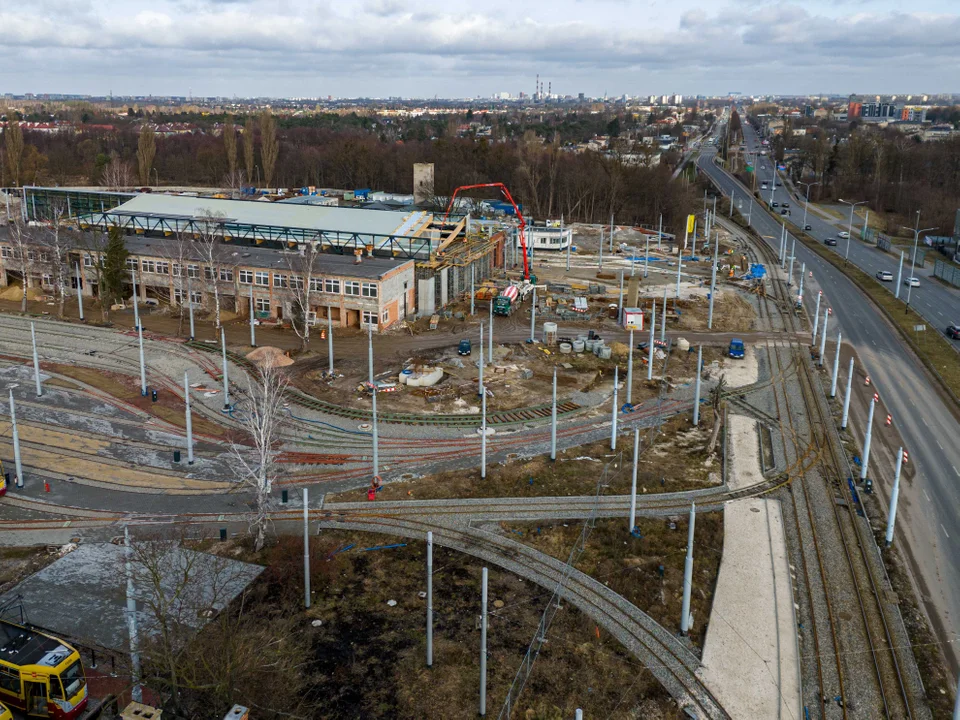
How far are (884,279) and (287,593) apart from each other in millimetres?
60650

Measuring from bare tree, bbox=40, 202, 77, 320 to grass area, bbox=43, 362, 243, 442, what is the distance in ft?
35.9

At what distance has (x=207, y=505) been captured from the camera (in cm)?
2762

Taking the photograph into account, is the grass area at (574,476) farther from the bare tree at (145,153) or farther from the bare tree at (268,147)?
the bare tree at (145,153)

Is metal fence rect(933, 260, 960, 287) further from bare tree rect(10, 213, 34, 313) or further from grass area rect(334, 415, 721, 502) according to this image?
bare tree rect(10, 213, 34, 313)

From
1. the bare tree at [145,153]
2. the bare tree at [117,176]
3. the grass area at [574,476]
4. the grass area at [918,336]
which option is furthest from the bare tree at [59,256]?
the bare tree at [145,153]

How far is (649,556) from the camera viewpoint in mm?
24672

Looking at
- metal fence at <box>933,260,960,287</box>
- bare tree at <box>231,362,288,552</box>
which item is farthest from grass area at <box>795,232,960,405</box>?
bare tree at <box>231,362,288,552</box>

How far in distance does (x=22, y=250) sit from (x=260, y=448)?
115 feet

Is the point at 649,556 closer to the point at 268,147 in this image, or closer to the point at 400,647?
the point at 400,647

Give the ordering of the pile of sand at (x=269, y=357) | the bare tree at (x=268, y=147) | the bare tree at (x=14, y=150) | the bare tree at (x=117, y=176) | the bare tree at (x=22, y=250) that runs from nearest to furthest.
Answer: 1. the pile of sand at (x=269, y=357)
2. the bare tree at (x=22, y=250)
3. the bare tree at (x=117, y=176)
4. the bare tree at (x=14, y=150)
5. the bare tree at (x=268, y=147)

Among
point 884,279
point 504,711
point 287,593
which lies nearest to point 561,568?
point 504,711

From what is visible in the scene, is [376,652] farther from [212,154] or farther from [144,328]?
[212,154]

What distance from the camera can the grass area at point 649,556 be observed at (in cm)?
2242

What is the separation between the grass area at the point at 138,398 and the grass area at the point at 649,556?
1464 cm
